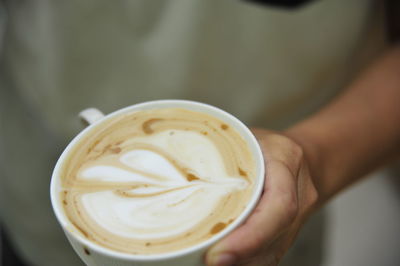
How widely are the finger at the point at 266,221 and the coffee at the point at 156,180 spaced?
0.08ft

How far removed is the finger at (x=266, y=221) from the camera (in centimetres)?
45

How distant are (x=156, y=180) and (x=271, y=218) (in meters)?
0.16

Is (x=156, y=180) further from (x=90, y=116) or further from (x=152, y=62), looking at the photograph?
(x=152, y=62)

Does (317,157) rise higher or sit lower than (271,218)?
lower

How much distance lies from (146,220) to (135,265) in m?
0.07

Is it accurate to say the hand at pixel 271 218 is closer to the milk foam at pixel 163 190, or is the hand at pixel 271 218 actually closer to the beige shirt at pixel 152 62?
the milk foam at pixel 163 190

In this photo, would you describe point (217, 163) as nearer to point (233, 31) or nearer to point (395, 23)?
point (233, 31)

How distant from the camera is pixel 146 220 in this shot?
51 centimetres

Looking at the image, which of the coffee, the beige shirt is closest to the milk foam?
the coffee

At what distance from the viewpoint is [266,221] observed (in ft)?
1.57

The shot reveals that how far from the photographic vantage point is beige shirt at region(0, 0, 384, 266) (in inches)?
36.1

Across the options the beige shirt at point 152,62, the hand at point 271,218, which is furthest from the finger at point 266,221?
the beige shirt at point 152,62

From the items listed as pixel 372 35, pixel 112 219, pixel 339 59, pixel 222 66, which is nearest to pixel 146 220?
pixel 112 219

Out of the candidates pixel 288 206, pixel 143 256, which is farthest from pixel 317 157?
pixel 143 256
